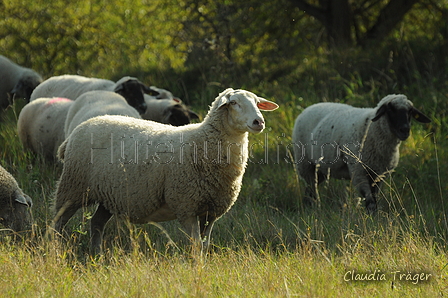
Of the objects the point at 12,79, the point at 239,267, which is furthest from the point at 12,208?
the point at 12,79

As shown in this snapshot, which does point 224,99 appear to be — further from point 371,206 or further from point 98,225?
point 371,206

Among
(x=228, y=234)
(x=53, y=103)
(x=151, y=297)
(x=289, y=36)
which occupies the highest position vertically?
(x=289, y=36)

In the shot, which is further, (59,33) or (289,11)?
(59,33)

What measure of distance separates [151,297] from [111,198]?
1.68 m

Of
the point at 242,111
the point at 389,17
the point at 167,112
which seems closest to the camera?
the point at 242,111

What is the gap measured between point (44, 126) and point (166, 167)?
3636 millimetres

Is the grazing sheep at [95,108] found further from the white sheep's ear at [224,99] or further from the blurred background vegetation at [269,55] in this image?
the white sheep's ear at [224,99]

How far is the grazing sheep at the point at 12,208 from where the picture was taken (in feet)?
18.3

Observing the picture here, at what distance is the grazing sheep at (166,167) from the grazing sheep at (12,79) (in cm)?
648

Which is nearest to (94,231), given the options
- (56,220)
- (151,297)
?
(56,220)

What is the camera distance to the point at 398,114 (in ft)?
22.4

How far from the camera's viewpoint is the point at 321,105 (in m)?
8.00

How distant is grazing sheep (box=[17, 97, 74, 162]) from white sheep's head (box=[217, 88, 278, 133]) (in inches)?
142

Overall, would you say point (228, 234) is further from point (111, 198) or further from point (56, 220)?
point (56, 220)
